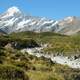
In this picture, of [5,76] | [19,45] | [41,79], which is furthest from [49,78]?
[19,45]

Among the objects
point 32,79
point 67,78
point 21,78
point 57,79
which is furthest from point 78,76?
point 21,78

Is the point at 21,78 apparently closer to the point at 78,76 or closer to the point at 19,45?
the point at 78,76

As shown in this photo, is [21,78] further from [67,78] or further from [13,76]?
[67,78]

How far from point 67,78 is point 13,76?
35.6 feet

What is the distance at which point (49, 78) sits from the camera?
82.7 feet

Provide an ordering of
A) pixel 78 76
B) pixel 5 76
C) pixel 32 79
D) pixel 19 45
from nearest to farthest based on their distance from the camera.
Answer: pixel 5 76, pixel 32 79, pixel 78 76, pixel 19 45

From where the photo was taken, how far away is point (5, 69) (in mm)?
21375

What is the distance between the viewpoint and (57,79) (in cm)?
2603

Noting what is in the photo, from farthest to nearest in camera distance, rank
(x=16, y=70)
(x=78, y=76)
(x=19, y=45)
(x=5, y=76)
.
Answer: (x=19, y=45) → (x=78, y=76) → (x=16, y=70) → (x=5, y=76)

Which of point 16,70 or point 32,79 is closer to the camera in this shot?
point 16,70

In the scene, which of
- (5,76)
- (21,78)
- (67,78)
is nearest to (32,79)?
(21,78)

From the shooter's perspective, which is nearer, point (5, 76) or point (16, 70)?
point (5, 76)

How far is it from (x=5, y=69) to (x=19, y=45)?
177390 mm

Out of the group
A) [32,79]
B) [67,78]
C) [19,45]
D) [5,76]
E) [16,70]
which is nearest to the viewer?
[5,76]
